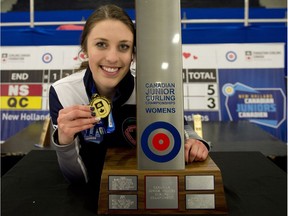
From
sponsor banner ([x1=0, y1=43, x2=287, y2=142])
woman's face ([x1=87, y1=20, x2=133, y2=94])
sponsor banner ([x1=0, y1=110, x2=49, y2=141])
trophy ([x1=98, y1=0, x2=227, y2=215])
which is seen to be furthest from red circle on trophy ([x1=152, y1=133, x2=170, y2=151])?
sponsor banner ([x1=0, y1=110, x2=49, y2=141])

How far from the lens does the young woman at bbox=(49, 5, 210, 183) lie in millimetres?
734

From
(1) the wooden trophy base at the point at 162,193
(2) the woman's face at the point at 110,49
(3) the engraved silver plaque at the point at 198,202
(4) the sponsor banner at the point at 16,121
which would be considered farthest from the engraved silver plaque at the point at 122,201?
(4) the sponsor banner at the point at 16,121

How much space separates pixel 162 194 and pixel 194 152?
0.15 meters

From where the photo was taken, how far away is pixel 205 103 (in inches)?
106

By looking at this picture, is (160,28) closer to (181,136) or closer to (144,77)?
(144,77)

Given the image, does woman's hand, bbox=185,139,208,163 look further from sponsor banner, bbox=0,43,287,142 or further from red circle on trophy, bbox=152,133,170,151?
sponsor banner, bbox=0,43,287,142

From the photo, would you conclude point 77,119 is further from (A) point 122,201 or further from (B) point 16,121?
(B) point 16,121

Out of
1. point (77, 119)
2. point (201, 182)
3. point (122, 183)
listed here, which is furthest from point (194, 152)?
point (77, 119)

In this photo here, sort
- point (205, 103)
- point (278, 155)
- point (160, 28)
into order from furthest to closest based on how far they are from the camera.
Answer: point (205, 103)
point (278, 155)
point (160, 28)

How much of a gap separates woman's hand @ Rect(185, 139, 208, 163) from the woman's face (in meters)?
0.28

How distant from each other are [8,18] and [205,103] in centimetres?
325

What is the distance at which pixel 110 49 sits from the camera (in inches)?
30.8

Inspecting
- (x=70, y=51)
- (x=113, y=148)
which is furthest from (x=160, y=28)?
(x=70, y=51)

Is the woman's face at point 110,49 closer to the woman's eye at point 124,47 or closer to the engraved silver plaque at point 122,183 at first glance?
the woman's eye at point 124,47
